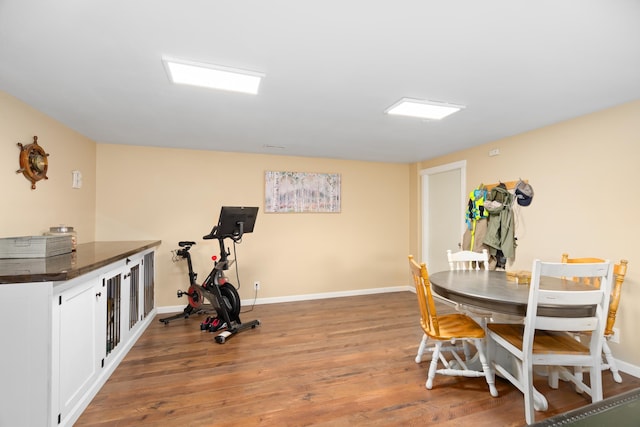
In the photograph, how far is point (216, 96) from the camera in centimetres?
229

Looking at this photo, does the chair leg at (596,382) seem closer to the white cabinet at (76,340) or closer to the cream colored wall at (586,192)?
the cream colored wall at (586,192)

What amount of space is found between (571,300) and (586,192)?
1610 mm

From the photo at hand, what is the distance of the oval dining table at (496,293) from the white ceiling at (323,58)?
4.93ft

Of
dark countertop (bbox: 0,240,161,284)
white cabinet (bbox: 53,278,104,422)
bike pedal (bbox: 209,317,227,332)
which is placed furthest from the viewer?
bike pedal (bbox: 209,317,227,332)

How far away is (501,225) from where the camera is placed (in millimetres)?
3312

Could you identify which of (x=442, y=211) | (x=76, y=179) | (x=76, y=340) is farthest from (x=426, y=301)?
(x=76, y=179)

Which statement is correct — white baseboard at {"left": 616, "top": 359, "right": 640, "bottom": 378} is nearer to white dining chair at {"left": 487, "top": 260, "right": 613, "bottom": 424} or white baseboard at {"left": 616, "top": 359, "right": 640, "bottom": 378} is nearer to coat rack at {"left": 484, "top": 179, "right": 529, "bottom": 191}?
white dining chair at {"left": 487, "top": 260, "right": 613, "bottom": 424}

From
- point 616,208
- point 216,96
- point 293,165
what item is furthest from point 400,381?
point 293,165

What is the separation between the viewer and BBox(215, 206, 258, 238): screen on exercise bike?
3088 mm

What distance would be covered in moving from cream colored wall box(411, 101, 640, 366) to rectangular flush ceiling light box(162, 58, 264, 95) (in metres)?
3.04

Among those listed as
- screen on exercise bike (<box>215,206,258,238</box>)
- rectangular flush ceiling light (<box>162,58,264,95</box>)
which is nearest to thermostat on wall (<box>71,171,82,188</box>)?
screen on exercise bike (<box>215,206,258,238</box>)

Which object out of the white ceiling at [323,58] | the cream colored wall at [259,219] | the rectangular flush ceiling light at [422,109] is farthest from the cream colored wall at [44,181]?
the rectangular flush ceiling light at [422,109]

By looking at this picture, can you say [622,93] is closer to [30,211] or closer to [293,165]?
[293,165]

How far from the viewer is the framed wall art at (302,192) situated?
4.35 metres
